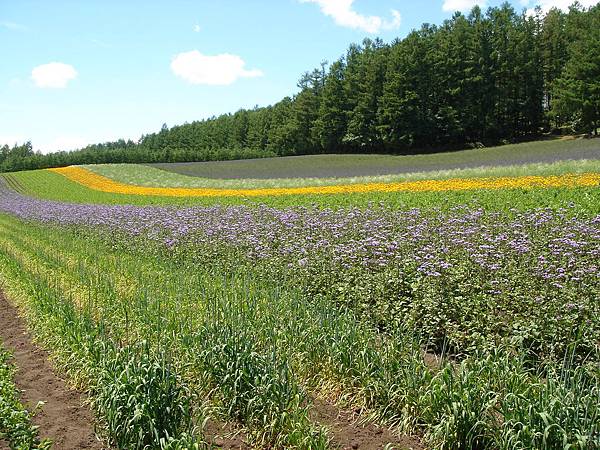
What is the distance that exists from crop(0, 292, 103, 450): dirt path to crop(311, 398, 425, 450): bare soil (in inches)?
77.8

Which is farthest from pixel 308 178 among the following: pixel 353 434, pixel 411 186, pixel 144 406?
pixel 144 406

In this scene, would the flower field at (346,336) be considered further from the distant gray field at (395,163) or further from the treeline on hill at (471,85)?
the treeline on hill at (471,85)

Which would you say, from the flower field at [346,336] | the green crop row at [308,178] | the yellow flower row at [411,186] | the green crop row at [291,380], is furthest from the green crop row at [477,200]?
the green crop row at [291,380]

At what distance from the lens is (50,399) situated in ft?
17.8

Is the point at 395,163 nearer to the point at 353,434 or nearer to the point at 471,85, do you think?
the point at 471,85

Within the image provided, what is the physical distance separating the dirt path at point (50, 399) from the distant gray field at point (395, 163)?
2702 cm

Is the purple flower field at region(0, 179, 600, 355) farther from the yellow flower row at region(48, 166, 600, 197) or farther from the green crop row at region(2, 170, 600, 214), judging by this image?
the yellow flower row at region(48, 166, 600, 197)

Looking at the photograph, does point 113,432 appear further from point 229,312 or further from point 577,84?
point 577,84

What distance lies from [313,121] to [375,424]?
69796 millimetres

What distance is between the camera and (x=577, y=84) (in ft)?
158

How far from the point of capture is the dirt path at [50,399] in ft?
15.3

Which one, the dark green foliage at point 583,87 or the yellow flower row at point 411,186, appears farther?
the dark green foliage at point 583,87

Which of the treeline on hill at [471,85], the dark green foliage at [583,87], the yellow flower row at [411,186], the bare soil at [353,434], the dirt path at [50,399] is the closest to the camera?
the bare soil at [353,434]

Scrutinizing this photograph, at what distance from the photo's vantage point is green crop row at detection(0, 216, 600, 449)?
13.0 feet
